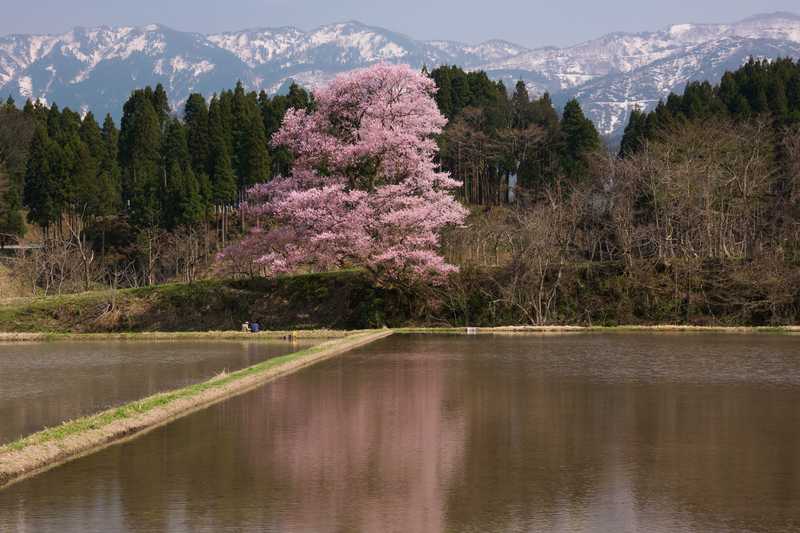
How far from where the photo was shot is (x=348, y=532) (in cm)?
972

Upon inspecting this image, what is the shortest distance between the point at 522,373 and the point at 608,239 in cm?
3079

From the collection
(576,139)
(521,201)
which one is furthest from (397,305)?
(576,139)

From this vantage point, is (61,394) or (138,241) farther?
(138,241)

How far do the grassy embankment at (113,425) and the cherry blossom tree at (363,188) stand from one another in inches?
728

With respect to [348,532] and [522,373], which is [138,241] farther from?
[348,532]

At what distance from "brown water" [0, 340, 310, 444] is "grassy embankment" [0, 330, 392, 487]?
3.18 ft

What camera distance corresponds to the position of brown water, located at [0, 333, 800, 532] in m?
10.3

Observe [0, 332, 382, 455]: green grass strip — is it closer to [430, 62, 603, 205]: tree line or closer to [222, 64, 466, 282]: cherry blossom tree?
[222, 64, 466, 282]: cherry blossom tree

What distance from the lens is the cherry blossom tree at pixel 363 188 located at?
42094 millimetres

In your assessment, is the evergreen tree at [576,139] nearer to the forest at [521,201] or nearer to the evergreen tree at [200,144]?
the forest at [521,201]

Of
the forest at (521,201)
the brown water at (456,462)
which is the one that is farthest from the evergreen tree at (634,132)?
the brown water at (456,462)

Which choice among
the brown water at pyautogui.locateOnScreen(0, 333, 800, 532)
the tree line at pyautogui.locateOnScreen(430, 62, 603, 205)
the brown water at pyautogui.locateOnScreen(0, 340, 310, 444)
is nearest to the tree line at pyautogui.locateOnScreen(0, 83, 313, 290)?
the tree line at pyautogui.locateOnScreen(430, 62, 603, 205)

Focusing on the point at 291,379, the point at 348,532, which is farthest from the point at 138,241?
the point at 348,532

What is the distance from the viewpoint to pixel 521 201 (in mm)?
72750
